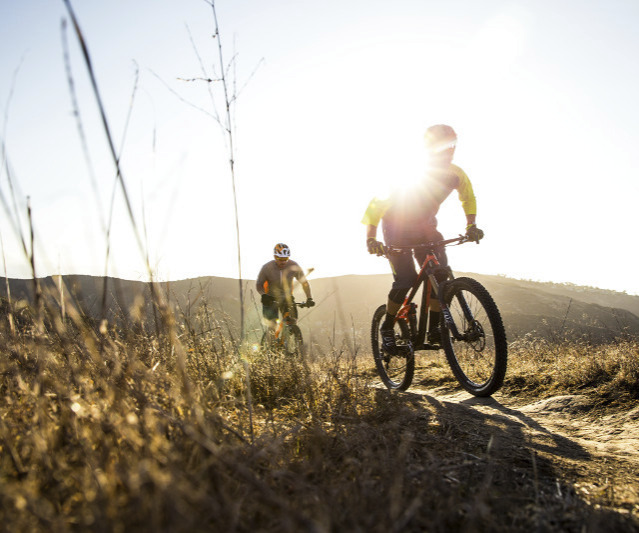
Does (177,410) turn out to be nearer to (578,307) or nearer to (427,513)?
(427,513)

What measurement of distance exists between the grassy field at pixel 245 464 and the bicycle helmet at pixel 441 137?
2.50 meters

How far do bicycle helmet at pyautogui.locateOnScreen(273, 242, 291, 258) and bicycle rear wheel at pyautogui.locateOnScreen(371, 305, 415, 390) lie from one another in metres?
3.48

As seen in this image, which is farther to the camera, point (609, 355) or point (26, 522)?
point (609, 355)

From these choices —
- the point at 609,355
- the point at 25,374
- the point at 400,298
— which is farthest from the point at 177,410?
the point at 609,355

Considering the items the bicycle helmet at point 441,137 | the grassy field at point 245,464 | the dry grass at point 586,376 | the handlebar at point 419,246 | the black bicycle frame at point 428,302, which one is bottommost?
the dry grass at point 586,376

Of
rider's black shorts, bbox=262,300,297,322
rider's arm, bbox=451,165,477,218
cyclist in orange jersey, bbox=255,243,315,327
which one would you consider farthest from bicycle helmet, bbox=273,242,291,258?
rider's arm, bbox=451,165,477,218

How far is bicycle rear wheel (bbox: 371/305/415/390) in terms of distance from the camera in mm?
3908

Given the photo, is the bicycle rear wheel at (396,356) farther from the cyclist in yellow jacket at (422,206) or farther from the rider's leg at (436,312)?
the rider's leg at (436,312)

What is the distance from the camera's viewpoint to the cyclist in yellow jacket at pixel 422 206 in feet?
13.0

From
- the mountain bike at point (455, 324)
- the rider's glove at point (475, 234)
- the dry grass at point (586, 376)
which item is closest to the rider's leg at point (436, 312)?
the mountain bike at point (455, 324)

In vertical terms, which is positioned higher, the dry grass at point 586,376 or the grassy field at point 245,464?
the grassy field at point 245,464

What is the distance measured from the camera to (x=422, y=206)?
4.03 metres

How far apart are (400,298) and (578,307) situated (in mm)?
27834

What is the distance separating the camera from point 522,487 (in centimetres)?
155
